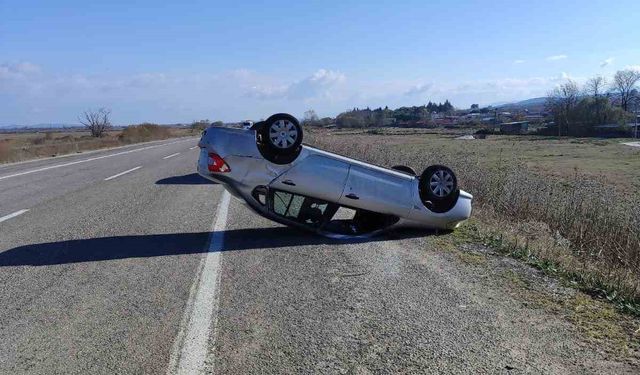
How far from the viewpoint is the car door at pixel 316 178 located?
269 inches

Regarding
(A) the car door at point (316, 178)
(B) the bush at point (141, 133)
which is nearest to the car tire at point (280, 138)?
(A) the car door at point (316, 178)

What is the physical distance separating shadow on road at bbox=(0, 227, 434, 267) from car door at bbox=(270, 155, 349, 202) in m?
0.62

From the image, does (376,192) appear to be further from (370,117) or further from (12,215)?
(370,117)

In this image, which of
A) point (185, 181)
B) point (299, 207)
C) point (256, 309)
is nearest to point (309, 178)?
point (299, 207)

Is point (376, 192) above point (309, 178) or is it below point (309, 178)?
below

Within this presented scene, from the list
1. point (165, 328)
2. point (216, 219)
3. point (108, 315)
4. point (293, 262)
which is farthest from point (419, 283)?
point (216, 219)

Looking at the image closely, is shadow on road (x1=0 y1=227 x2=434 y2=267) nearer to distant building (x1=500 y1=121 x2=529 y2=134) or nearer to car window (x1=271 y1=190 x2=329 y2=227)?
car window (x1=271 y1=190 x2=329 y2=227)

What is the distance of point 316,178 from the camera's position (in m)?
6.87

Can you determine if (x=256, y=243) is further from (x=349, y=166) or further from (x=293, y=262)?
(x=349, y=166)

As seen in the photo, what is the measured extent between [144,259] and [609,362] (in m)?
4.54

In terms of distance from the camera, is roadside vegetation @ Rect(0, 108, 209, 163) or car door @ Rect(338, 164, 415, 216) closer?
car door @ Rect(338, 164, 415, 216)

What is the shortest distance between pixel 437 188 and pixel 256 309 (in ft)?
11.7

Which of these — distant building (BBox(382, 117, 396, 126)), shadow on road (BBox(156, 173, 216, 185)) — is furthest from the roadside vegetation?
distant building (BBox(382, 117, 396, 126))

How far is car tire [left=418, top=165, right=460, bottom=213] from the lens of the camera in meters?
7.13
